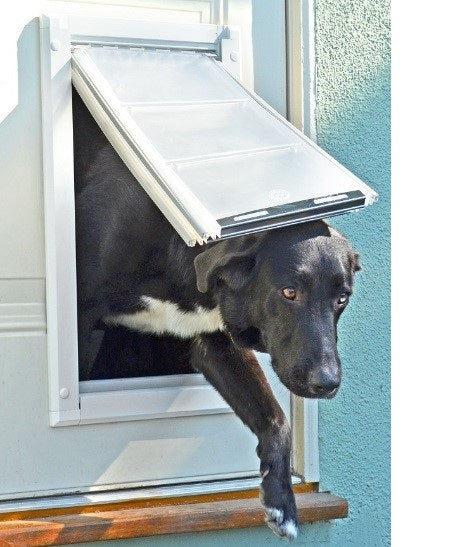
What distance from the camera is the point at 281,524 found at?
2551mm

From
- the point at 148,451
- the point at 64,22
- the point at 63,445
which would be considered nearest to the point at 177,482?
the point at 148,451

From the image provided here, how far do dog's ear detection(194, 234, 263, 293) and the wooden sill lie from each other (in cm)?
64

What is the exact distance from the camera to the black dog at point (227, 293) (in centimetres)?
247

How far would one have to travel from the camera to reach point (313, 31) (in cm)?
303

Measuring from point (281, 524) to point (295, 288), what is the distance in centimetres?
58

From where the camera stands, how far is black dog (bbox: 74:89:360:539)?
2.47 meters

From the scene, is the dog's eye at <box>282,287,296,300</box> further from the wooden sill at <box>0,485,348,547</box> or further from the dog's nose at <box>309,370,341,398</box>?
the wooden sill at <box>0,485,348,547</box>

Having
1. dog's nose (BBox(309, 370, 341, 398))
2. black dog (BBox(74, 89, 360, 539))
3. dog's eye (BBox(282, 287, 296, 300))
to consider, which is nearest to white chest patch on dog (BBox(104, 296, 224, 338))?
black dog (BBox(74, 89, 360, 539))

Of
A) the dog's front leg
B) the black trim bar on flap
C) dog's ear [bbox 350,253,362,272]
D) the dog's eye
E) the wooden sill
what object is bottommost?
the wooden sill

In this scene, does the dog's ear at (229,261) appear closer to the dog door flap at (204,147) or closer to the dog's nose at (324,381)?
the dog door flap at (204,147)

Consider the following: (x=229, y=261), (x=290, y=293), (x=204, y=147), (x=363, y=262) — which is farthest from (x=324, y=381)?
(x=363, y=262)

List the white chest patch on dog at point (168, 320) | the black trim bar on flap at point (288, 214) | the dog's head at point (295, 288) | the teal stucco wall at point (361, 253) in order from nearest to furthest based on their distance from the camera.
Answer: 1. the black trim bar on flap at point (288, 214)
2. the dog's head at point (295, 288)
3. the white chest patch on dog at point (168, 320)
4. the teal stucco wall at point (361, 253)

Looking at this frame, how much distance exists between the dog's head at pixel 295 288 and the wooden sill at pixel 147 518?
20.7 inches

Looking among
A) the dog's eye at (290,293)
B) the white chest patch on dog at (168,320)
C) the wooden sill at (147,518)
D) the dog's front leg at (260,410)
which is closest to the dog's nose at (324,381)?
the dog's eye at (290,293)
